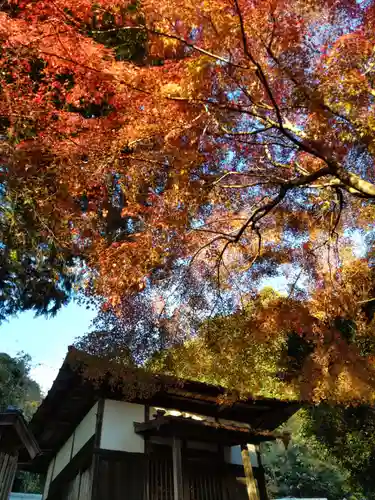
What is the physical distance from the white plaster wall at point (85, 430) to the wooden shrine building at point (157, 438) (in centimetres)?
3

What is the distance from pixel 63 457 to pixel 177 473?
17.4 ft

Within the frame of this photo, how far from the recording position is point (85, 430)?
32.7 ft

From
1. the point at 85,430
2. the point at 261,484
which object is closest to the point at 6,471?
the point at 85,430

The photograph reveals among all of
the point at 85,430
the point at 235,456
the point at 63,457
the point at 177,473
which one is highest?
the point at 63,457

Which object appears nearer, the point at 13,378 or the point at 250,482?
the point at 250,482

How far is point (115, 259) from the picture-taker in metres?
8.27

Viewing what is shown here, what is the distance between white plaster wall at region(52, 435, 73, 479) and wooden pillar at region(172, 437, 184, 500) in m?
4.35

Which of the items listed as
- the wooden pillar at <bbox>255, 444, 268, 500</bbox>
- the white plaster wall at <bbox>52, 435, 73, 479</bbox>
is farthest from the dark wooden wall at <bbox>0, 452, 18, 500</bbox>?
the wooden pillar at <bbox>255, 444, 268, 500</bbox>

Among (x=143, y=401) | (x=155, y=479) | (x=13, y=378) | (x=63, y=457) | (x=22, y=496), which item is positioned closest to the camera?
(x=155, y=479)

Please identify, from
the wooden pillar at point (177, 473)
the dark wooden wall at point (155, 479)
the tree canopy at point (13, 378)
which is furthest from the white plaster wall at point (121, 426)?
the tree canopy at point (13, 378)

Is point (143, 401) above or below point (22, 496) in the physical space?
below

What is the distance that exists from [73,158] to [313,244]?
19.9ft

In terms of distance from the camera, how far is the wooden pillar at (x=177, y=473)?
25.6 feet

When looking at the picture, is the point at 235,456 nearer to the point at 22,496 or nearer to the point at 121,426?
the point at 121,426
